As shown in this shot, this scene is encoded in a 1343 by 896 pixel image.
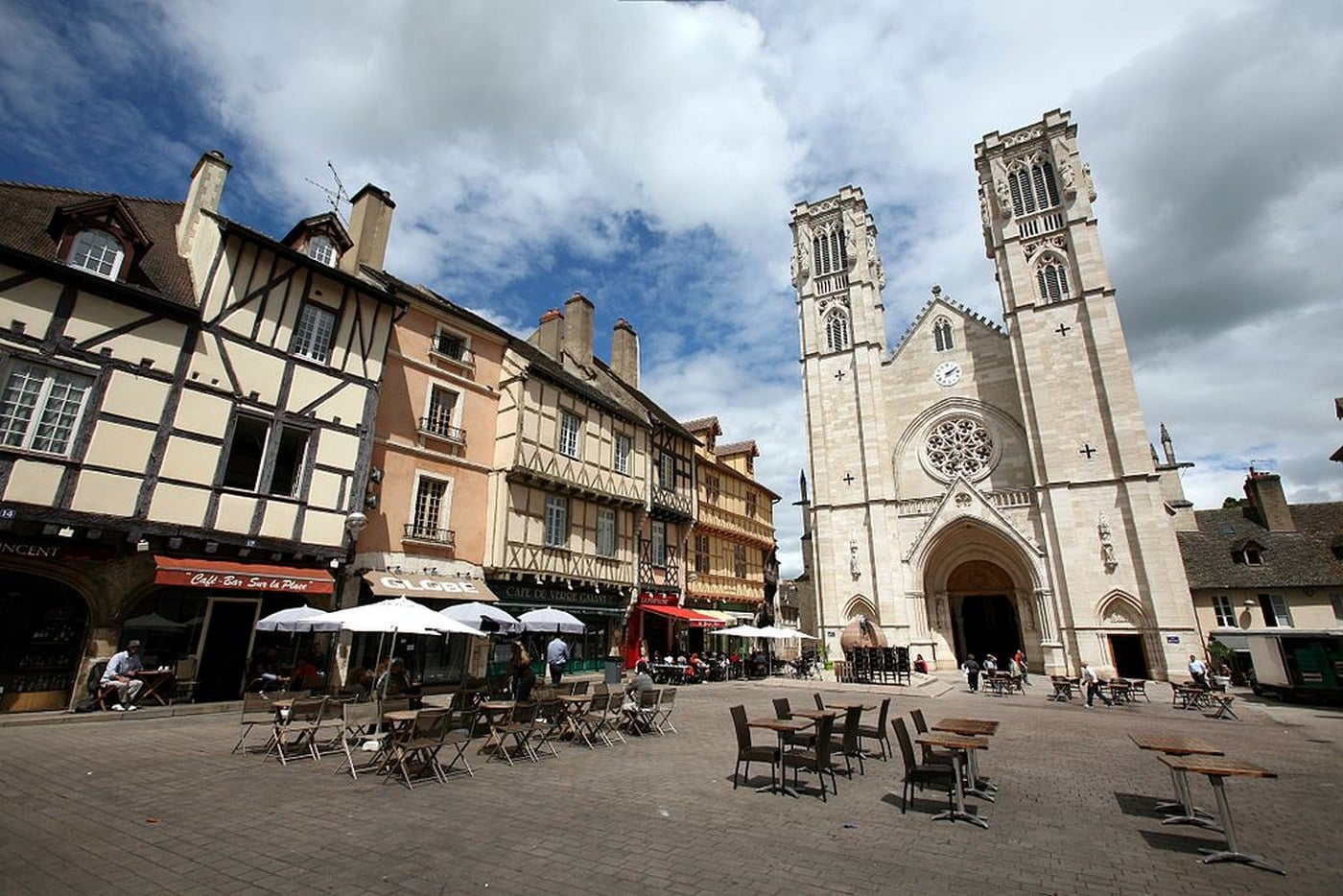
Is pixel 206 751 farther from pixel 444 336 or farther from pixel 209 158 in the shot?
pixel 209 158

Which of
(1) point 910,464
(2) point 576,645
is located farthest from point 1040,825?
(1) point 910,464

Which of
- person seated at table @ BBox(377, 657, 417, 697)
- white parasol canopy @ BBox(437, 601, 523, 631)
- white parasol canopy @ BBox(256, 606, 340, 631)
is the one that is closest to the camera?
person seated at table @ BBox(377, 657, 417, 697)

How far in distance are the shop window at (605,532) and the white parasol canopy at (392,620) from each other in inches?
377

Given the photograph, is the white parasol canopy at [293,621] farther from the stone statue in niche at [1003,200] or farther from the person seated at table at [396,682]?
the stone statue in niche at [1003,200]

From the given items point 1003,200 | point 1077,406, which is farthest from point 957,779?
point 1003,200

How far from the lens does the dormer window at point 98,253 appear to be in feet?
33.9

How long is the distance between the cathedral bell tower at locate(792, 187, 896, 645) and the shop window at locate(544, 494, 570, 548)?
1449cm

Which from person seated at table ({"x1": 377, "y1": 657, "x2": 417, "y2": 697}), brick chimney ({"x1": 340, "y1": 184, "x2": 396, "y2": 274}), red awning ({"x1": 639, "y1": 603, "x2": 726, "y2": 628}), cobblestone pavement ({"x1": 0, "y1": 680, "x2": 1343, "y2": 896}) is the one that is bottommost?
cobblestone pavement ({"x1": 0, "y1": 680, "x2": 1343, "y2": 896})

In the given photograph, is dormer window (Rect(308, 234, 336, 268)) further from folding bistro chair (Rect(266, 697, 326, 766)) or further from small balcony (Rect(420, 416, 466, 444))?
folding bistro chair (Rect(266, 697, 326, 766))

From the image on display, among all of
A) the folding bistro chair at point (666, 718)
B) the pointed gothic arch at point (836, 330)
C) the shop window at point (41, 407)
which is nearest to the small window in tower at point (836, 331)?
the pointed gothic arch at point (836, 330)

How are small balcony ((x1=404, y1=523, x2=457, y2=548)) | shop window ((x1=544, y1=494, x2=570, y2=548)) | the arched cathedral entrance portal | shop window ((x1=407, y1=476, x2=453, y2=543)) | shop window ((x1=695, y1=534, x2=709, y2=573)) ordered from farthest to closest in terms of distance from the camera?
1. the arched cathedral entrance portal
2. shop window ((x1=695, y1=534, x2=709, y2=573))
3. shop window ((x1=544, y1=494, x2=570, y2=548))
4. shop window ((x1=407, y1=476, x2=453, y2=543))
5. small balcony ((x1=404, y1=523, x2=457, y2=548))

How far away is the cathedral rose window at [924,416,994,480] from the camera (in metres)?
27.3

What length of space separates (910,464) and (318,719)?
2669 cm

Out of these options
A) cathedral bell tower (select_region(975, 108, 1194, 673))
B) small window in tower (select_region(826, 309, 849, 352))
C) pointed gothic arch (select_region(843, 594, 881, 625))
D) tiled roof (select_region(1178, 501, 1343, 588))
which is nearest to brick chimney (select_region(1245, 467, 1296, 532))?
tiled roof (select_region(1178, 501, 1343, 588))
